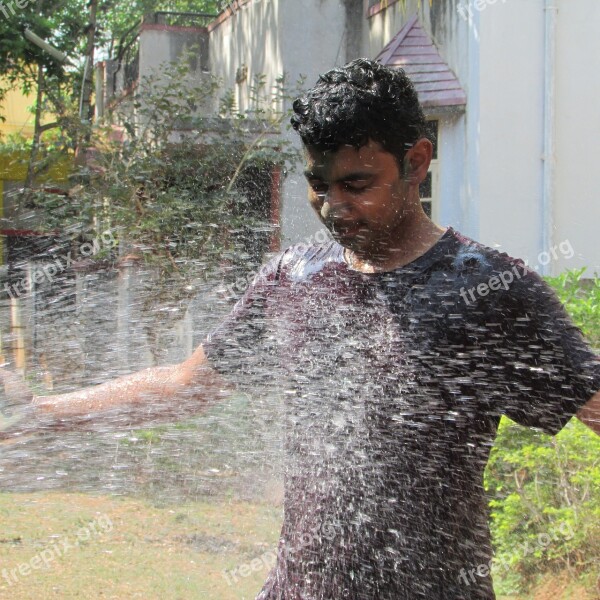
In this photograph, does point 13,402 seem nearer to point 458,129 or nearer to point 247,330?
point 247,330

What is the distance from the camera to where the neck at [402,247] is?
6.09 ft

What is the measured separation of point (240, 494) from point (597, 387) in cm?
249

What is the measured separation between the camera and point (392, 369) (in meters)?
1.75

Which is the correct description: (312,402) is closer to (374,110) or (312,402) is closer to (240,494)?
(374,110)

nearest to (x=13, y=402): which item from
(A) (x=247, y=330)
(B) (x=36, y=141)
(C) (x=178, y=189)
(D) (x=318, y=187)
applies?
(A) (x=247, y=330)

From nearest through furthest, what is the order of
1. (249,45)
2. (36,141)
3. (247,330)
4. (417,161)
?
(417,161)
(247,330)
(249,45)
(36,141)

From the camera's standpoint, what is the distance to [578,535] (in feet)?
12.3

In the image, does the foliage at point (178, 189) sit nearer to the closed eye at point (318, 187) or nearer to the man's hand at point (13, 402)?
the man's hand at point (13, 402)

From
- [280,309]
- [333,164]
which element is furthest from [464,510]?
[333,164]

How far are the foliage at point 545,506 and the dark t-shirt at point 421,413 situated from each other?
217 centimetres

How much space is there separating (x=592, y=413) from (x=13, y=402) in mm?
1176

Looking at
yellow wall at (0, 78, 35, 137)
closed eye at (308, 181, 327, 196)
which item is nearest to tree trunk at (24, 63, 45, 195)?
closed eye at (308, 181, 327, 196)

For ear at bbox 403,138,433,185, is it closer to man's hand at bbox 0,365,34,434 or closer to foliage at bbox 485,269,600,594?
man's hand at bbox 0,365,34,434

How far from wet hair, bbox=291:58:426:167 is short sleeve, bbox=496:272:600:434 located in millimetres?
399
